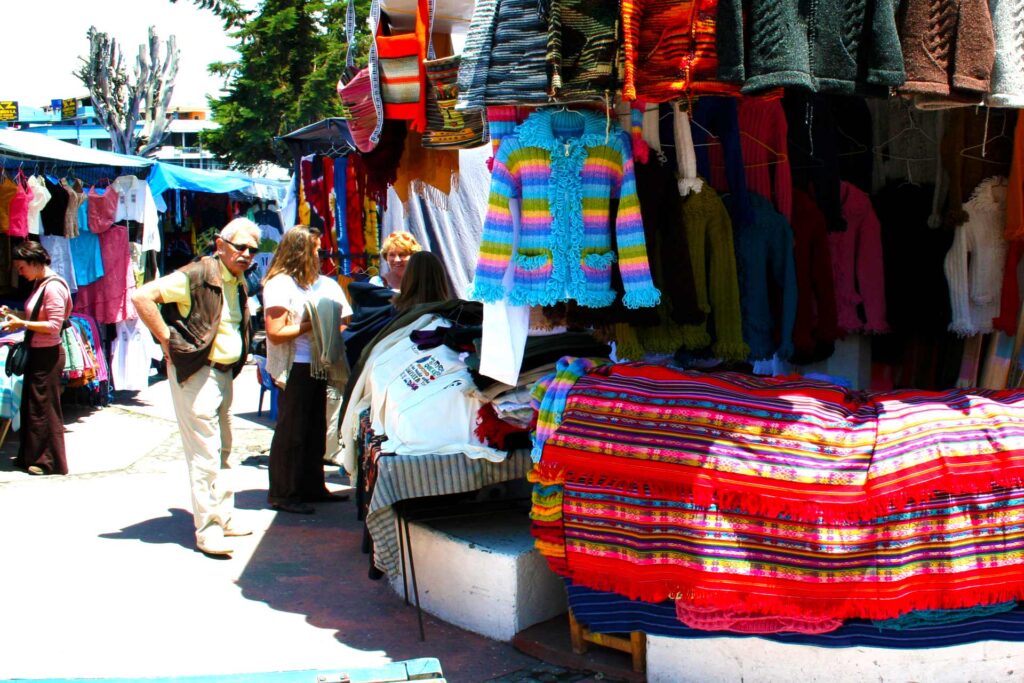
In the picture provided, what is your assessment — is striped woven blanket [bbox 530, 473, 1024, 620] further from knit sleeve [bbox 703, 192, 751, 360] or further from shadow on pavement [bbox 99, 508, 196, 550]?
shadow on pavement [bbox 99, 508, 196, 550]

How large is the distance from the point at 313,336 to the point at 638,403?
3113 millimetres

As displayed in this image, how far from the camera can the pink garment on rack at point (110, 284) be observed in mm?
11344

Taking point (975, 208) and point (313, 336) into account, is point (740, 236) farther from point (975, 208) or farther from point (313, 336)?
point (313, 336)

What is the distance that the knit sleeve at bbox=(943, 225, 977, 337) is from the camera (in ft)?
16.9

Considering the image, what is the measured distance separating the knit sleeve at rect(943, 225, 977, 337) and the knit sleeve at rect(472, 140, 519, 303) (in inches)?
95.4

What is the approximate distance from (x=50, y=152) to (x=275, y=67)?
1483 cm

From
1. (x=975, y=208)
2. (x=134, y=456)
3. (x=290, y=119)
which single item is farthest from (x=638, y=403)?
(x=290, y=119)

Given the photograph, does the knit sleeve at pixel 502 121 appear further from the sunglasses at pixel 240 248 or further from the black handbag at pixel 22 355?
the black handbag at pixel 22 355

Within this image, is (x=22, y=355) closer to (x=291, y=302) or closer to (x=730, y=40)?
(x=291, y=302)

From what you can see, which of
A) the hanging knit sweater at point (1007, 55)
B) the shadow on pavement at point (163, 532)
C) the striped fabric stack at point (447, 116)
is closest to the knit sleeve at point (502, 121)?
the striped fabric stack at point (447, 116)

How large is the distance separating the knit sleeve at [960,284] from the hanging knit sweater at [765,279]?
36.6 inches

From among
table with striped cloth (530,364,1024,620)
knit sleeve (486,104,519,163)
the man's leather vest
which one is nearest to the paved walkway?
table with striped cloth (530,364,1024,620)

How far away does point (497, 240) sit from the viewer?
14.3ft

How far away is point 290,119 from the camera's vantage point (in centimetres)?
2397
